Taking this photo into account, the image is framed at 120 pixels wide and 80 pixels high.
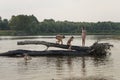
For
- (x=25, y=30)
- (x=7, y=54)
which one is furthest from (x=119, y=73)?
(x=25, y=30)

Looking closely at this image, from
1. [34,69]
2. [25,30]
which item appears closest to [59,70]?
[34,69]

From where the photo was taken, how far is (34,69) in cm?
2778

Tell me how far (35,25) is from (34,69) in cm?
16550

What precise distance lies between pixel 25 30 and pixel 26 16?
29.3ft

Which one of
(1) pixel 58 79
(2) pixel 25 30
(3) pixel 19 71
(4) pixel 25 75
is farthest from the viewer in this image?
(2) pixel 25 30

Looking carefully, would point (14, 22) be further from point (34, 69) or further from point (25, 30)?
point (34, 69)

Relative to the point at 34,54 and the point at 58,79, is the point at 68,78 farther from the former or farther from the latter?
the point at 34,54

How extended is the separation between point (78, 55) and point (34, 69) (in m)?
10.9

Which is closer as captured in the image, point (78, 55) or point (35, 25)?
point (78, 55)

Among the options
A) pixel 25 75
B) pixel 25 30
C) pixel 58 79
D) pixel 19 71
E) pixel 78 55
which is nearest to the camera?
pixel 58 79

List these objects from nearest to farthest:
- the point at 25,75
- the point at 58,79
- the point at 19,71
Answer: the point at 58,79 → the point at 25,75 → the point at 19,71

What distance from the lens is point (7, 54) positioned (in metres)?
38.1

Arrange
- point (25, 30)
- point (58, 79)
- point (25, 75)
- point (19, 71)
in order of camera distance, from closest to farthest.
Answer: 1. point (58, 79)
2. point (25, 75)
3. point (19, 71)
4. point (25, 30)

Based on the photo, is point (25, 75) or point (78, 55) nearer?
point (25, 75)
